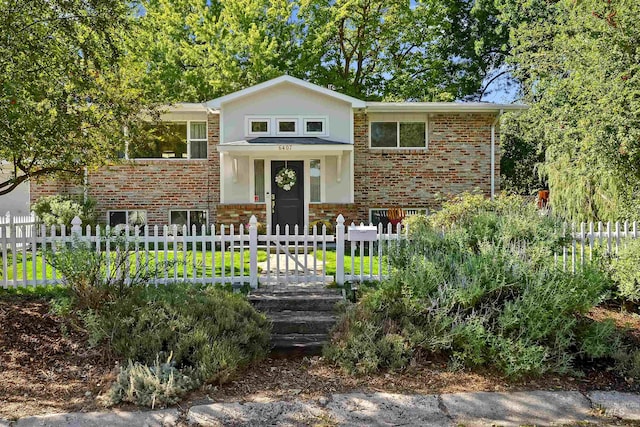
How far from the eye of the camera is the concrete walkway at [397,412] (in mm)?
4004

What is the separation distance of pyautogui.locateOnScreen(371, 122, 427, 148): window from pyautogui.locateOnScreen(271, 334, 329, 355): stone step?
34.3ft

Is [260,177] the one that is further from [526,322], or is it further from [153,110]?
[526,322]

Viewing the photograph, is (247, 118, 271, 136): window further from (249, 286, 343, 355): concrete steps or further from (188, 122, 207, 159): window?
Result: (249, 286, 343, 355): concrete steps

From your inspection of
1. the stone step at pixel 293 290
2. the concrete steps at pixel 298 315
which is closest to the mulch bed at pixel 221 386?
the concrete steps at pixel 298 315

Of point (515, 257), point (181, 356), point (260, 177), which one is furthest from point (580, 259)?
point (260, 177)

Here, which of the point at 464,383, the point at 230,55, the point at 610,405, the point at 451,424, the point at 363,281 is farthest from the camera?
the point at 230,55

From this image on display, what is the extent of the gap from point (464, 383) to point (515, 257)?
1.49 metres

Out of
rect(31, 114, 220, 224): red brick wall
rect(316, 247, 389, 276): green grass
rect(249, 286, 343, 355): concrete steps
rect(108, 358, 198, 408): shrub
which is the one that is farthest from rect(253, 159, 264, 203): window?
rect(108, 358, 198, 408): shrub

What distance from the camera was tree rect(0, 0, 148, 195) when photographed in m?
5.60

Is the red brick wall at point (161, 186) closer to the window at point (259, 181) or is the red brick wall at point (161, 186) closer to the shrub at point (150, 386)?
the window at point (259, 181)

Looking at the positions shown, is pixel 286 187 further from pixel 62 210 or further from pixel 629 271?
pixel 629 271

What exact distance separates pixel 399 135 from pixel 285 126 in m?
3.61

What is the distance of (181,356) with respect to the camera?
15.9 feet

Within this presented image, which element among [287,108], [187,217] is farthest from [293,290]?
[187,217]
